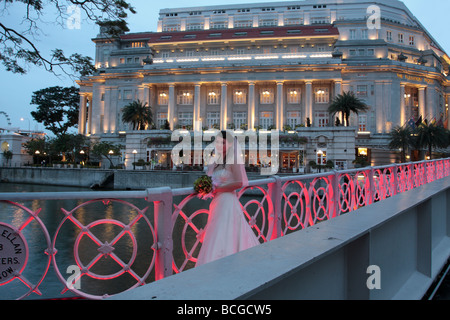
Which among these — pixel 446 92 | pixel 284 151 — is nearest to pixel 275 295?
pixel 284 151

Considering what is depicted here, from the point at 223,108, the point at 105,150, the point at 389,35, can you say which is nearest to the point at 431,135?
the point at 389,35

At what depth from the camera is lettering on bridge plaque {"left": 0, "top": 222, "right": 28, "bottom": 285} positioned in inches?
117

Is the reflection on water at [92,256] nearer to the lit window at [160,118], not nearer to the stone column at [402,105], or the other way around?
the lit window at [160,118]

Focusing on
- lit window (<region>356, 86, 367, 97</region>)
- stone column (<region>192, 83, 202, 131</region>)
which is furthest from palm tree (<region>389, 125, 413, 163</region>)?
stone column (<region>192, 83, 202, 131</region>)

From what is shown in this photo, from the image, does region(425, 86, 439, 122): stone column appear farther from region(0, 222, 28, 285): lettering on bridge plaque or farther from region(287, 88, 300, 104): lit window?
region(0, 222, 28, 285): lettering on bridge plaque

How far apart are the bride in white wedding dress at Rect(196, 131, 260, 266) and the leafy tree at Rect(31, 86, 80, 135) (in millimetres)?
72846

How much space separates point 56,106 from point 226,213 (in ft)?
257

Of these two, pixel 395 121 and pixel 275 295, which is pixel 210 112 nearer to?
pixel 395 121

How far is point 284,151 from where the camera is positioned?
46281 millimetres

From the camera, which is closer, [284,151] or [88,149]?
[284,151]

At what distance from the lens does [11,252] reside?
3027 millimetres

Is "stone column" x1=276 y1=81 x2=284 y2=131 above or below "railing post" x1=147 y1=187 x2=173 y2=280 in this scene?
above

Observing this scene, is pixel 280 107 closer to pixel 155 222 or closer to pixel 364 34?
pixel 364 34

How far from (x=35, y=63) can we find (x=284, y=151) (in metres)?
39.6
